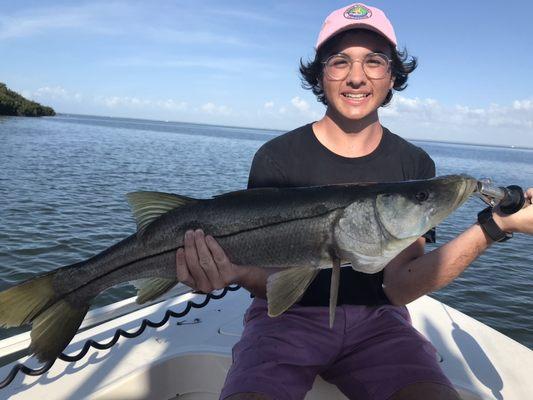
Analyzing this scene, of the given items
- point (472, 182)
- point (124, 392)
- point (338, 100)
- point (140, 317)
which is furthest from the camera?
point (140, 317)

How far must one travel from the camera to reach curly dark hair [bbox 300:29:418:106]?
383cm

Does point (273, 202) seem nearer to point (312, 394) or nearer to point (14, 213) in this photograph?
point (312, 394)

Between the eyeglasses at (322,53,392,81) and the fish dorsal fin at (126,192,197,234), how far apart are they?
168cm

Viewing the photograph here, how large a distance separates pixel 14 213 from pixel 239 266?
46.2 feet

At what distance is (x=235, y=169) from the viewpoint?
1346 inches

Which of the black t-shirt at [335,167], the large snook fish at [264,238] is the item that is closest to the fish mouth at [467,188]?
the large snook fish at [264,238]

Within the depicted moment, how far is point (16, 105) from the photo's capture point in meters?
89.9

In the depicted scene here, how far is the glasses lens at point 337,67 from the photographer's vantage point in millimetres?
3658

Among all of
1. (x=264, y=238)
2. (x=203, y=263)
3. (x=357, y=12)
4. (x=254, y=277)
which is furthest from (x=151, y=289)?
(x=357, y=12)

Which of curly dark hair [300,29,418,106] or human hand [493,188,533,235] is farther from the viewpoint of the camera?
curly dark hair [300,29,418,106]

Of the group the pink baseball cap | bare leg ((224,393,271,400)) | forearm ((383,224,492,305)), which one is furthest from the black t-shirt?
bare leg ((224,393,271,400))

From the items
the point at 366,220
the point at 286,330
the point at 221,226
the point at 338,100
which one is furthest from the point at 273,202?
the point at 338,100

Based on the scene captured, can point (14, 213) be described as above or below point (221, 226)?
below

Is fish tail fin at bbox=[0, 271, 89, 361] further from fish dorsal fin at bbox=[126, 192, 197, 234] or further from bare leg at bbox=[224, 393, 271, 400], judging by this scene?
bare leg at bbox=[224, 393, 271, 400]
